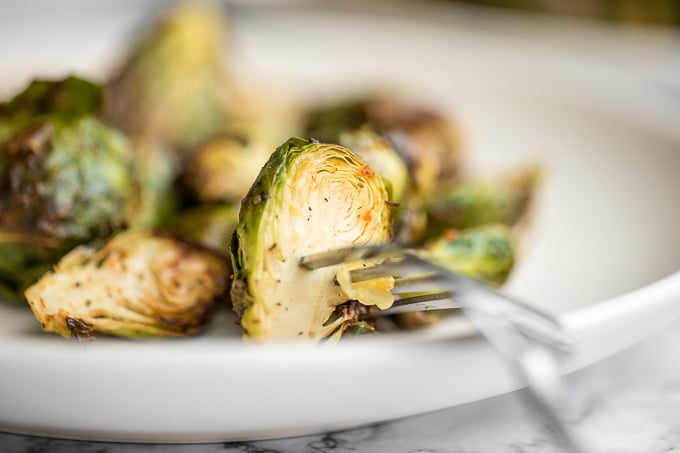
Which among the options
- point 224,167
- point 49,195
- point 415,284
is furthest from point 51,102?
point 415,284

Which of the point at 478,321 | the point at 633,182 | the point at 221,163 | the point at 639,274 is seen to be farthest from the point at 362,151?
the point at 633,182

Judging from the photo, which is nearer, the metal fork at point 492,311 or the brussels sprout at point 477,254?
the metal fork at point 492,311

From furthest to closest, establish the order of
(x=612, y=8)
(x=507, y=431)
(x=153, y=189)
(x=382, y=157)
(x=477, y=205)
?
1. (x=612, y=8)
2. (x=477, y=205)
3. (x=153, y=189)
4. (x=382, y=157)
5. (x=507, y=431)

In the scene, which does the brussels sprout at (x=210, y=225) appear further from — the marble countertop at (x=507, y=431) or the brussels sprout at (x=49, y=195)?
the marble countertop at (x=507, y=431)

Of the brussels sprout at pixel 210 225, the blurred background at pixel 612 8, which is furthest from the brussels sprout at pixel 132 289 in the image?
the blurred background at pixel 612 8

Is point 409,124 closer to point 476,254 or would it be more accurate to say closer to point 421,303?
point 476,254

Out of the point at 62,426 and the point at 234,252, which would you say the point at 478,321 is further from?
the point at 62,426
